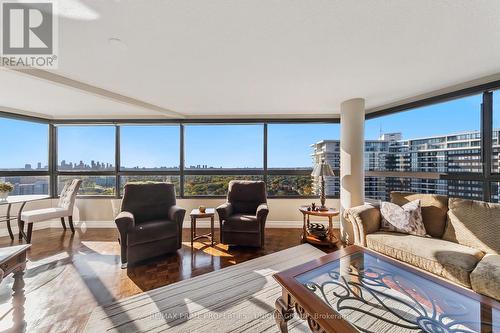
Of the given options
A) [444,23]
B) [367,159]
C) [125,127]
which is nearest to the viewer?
[444,23]

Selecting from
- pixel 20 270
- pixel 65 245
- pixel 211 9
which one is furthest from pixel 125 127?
pixel 211 9

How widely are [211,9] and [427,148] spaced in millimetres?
3566

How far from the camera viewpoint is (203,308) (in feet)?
5.65

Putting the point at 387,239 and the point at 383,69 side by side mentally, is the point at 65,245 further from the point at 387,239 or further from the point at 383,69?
the point at 383,69

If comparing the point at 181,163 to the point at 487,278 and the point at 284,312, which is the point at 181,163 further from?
the point at 487,278

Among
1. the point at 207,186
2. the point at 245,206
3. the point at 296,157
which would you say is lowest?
the point at 245,206

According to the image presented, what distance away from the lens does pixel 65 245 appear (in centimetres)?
304

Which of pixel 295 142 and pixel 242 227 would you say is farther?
pixel 295 142

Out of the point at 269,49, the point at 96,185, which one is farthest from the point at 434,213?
the point at 96,185

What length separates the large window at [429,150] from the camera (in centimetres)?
257

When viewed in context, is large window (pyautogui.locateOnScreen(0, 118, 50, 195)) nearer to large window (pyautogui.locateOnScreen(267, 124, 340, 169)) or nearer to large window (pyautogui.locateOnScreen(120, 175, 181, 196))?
large window (pyautogui.locateOnScreen(120, 175, 181, 196))

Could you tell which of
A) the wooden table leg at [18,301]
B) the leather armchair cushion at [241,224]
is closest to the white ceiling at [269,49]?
the leather armchair cushion at [241,224]

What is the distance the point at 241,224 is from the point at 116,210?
2669mm

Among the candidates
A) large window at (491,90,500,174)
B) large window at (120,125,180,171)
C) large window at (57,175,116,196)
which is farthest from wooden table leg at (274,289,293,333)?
large window at (57,175,116,196)
